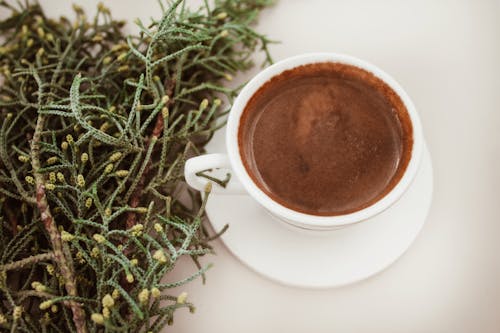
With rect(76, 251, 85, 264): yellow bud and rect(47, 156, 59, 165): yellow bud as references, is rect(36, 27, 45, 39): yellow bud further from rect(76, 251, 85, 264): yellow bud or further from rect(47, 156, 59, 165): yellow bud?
rect(76, 251, 85, 264): yellow bud

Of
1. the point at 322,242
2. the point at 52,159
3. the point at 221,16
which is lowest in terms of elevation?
the point at 322,242

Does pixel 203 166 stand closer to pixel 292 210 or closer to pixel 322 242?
pixel 292 210

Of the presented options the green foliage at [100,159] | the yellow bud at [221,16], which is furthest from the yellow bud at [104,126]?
the yellow bud at [221,16]

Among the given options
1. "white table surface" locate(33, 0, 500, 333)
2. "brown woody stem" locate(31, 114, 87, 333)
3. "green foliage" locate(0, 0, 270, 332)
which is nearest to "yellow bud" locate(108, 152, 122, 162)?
"green foliage" locate(0, 0, 270, 332)

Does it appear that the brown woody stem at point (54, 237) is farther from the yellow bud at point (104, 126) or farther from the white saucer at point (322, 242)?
the white saucer at point (322, 242)

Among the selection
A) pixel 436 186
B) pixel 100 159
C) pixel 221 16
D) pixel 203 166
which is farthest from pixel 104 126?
pixel 436 186
